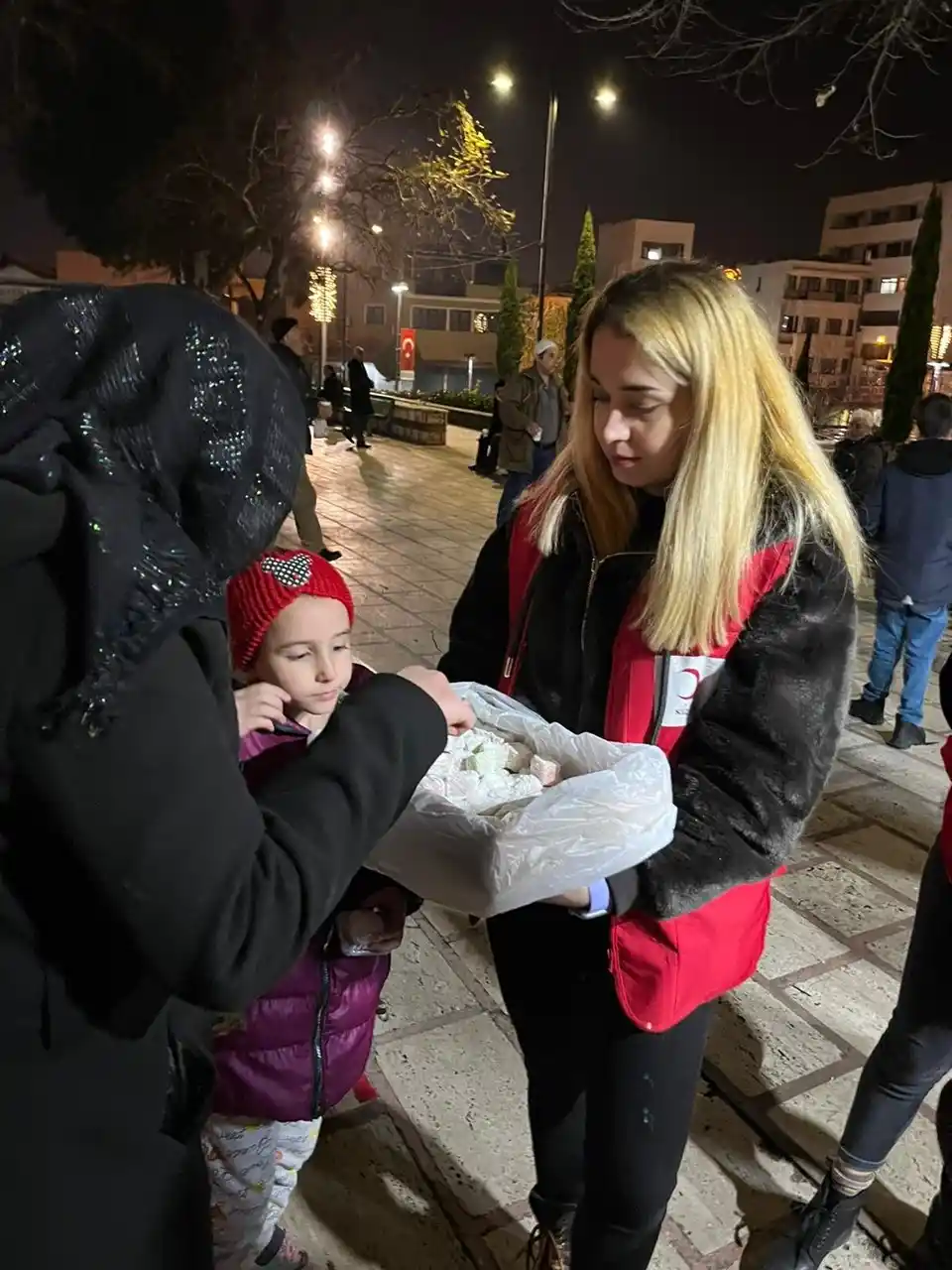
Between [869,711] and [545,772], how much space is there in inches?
175

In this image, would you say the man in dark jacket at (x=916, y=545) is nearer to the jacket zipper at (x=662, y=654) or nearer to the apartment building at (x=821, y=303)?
the jacket zipper at (x=662, y=654)

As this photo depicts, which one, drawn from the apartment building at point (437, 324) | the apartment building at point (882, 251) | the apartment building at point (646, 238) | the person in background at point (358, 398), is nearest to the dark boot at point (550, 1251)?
the person in background at point (358, 398)

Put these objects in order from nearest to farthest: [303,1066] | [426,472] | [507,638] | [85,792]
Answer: [85,792] → [303,1066] → [507,638] → [426,472]

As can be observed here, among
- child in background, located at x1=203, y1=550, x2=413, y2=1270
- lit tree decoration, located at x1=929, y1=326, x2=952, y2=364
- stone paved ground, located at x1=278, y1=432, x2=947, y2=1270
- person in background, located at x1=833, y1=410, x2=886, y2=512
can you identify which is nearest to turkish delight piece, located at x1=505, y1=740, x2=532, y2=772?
child in background, located at x1=203, y1=550, x2=413, y2=1270

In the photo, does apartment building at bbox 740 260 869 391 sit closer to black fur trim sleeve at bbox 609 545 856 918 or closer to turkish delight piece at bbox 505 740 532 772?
black fur trim sleeve at bbox 609 545 856 918

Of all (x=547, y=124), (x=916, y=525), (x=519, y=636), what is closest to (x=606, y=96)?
(x=547, y=124)

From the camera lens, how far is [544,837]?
134cm

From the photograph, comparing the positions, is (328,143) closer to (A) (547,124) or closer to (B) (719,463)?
(A) (547,124)

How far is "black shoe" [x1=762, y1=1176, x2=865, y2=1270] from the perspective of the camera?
2.05 meters

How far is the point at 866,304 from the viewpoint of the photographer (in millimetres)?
56656

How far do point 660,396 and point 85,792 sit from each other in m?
1.19

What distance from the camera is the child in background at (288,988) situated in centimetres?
167

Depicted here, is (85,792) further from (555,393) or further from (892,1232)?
(555,393)

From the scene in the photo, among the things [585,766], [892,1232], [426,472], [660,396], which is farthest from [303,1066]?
[426,472]
